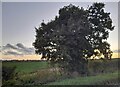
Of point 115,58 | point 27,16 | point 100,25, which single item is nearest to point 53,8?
point 27,16

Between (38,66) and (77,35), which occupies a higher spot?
(77,35)

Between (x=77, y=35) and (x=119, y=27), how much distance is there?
0.68 metres

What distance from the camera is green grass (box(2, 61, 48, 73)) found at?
214 inches

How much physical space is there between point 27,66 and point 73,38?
86cm

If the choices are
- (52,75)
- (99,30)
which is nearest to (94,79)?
(52,75)

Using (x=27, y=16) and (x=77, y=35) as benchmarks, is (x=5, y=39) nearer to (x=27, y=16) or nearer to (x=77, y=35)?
(x=27, y=16)

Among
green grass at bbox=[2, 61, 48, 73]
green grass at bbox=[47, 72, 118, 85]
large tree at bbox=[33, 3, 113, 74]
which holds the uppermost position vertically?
large tree at bbox=[33, 3, 113, 74]

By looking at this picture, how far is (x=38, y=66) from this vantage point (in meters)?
5.45

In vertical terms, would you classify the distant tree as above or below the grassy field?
above

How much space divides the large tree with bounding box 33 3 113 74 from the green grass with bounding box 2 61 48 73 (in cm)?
14

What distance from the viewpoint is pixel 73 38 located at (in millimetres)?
5488

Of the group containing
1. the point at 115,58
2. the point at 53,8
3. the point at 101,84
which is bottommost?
the point at 101,84

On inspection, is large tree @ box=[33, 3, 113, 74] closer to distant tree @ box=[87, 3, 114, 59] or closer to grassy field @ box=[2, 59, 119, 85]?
distant tree @ box=[87, 3, 114, 59]

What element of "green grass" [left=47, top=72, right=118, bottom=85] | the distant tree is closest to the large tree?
the distant tree
